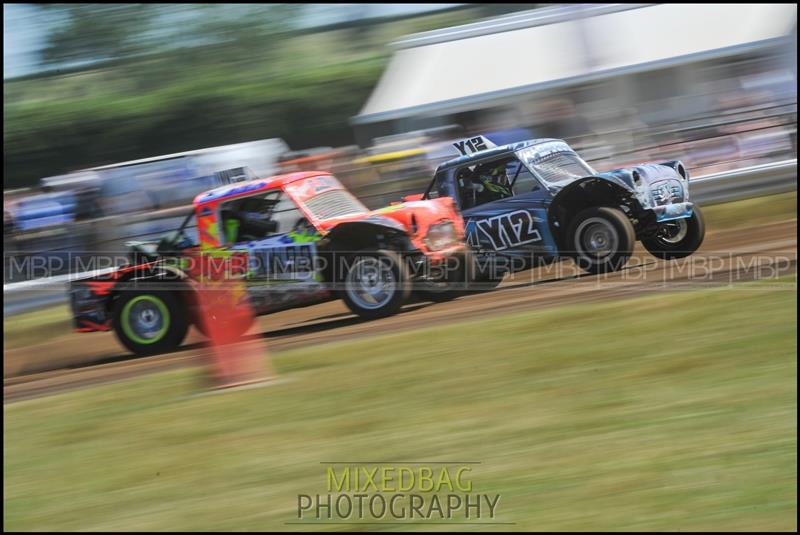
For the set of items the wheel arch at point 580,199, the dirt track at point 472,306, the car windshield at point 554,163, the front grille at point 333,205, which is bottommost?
the dirt track at point 472,306

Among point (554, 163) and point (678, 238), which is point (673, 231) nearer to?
point (678, 238)

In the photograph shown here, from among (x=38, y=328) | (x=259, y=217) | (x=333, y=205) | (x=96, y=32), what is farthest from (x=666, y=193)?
(x=96, y=32)

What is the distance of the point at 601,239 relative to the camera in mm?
7152

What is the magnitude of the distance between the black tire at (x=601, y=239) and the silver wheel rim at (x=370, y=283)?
4.62 feet

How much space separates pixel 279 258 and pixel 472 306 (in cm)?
160

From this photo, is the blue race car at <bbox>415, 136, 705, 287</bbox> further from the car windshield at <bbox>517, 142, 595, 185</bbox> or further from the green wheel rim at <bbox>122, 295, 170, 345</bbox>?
the green wheel rim at <bbox>122, 295, 170, 345</bbox>

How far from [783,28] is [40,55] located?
11.7 m

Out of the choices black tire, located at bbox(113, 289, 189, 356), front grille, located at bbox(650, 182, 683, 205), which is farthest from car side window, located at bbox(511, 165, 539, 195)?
black tire, located at bbox(113, 289, 189, 356)

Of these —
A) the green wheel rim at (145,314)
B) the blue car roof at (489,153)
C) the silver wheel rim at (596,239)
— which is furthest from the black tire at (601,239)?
the green wheel rim at (145,314)

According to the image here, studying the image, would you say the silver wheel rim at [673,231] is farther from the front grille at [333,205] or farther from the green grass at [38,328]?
the green grass at [38,328]

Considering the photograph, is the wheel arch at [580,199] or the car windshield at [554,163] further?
the car windshield at [554,163]

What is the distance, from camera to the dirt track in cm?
737

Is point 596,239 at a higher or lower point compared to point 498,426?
higher

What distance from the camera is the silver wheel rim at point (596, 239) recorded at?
7.09m
